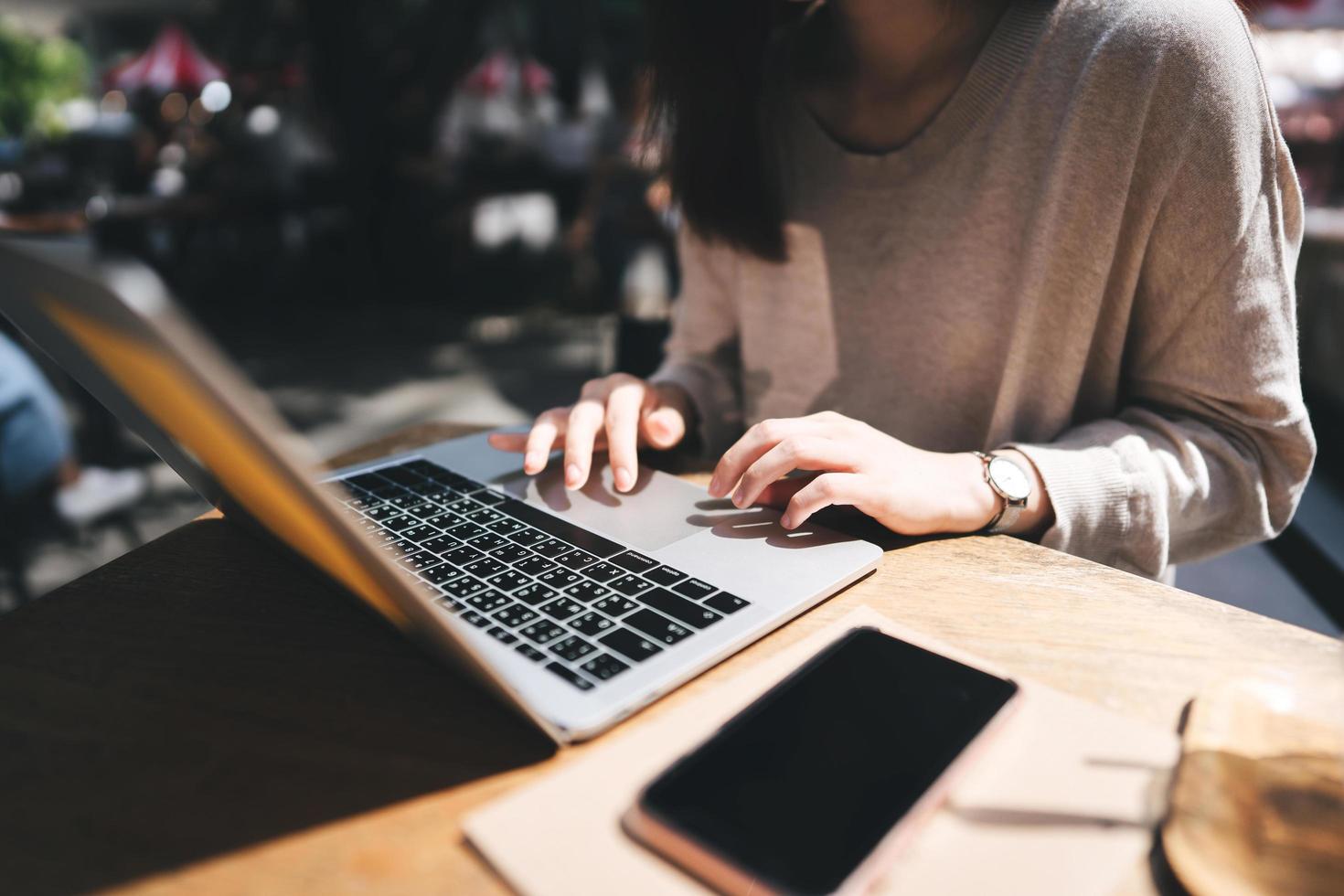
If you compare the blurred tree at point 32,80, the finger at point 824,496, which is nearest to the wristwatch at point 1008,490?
the finger at point 824,496

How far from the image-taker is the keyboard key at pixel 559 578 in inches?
22.0

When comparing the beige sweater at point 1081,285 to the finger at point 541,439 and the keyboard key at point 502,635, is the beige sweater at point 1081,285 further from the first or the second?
the keyboard key at point 502,635

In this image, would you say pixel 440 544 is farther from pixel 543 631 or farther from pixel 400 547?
pixel 543 631

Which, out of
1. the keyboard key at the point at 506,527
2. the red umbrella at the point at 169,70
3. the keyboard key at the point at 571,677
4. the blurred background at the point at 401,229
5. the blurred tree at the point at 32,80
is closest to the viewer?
the keyboard key at the point at 571,677

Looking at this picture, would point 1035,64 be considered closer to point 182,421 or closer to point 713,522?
point 713,522

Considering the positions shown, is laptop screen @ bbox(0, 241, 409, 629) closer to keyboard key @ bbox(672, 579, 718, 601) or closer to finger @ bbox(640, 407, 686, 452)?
keyboard key @ bbox(672, 579, 718, 601)

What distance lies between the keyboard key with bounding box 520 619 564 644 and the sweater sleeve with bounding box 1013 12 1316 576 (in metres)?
0.46

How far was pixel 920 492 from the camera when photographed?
0.66 metres

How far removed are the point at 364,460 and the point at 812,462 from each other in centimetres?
50

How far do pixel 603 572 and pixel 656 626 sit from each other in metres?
0.08

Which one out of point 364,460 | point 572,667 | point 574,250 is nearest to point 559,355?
point 574,250

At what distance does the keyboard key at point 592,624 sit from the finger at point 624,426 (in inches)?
8.7

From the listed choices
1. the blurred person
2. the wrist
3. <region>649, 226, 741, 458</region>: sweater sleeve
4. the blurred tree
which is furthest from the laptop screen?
the blurred tree

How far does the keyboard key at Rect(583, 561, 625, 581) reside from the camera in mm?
566
